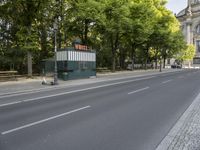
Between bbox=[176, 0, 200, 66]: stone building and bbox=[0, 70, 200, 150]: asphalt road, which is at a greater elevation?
bbox=[176, 0, 200, 66]: stone building

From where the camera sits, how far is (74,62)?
2838 centimetres

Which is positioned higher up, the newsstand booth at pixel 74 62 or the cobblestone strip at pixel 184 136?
the newsstand booth at pixel 74 62

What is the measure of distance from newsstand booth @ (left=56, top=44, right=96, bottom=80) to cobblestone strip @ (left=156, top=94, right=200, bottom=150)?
63.2 feet

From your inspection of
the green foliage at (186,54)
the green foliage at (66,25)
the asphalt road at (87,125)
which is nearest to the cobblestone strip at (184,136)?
the asphalt road at (87,125)

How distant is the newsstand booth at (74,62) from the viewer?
2753cm

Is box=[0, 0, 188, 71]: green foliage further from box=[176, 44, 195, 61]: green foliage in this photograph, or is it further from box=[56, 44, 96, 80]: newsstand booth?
box=[176, 44, 195, 61]: green foliage

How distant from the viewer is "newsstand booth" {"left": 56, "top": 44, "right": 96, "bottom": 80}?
1084 inches

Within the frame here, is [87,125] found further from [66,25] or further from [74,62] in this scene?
[66,25]

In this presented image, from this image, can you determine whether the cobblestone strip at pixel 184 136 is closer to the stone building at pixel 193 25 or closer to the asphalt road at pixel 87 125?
the asphalt road at pixel 87 125

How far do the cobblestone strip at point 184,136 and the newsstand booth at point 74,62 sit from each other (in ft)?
63.2

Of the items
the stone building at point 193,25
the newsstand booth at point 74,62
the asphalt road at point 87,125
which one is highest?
the stone building at point 193,25

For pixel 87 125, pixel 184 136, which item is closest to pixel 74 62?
pixel 87 125

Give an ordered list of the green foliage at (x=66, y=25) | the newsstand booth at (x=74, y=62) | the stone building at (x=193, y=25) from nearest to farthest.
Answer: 1. the newsstand booth at (x=74, y=62)
2. the green foliage at (x=66, y=25)
3. the stone building at (x=193, y=25)

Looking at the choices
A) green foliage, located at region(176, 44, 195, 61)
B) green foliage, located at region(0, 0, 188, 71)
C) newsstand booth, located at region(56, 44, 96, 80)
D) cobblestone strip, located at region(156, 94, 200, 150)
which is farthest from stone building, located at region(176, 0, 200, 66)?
cobblestone strip, located at region(156, 94, 200, 150)
